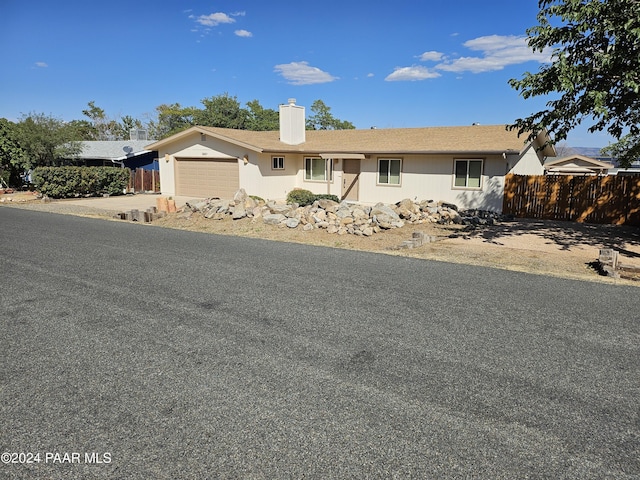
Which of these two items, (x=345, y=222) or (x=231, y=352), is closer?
(x=231, y=352)

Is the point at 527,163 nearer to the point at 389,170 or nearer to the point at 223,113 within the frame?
the point at 389,170

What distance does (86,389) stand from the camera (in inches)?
149

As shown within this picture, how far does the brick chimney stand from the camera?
23.1 m

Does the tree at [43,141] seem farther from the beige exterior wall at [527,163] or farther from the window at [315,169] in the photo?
the beige exterior wall at [527,163]

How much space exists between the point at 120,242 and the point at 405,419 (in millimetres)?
9544

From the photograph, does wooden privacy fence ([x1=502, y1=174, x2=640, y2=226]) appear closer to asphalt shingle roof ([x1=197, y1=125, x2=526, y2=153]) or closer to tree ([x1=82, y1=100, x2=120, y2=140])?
asphalt shingle roof ([x1=197, y1=125, x2=526, y2=153])

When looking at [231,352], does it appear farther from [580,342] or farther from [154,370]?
[580,342]

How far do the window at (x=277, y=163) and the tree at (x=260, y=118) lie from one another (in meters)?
28.8

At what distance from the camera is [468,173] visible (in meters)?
18.1

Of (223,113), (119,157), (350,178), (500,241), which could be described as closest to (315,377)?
(500,241)

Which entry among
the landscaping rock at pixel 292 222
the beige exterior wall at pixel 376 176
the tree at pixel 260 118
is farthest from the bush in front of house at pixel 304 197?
the tree at pixel 260 118

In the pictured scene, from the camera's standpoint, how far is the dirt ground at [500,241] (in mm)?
9523

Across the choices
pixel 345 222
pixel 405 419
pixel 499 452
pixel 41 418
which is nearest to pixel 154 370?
pixel 41 418

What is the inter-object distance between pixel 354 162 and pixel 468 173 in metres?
5.54
